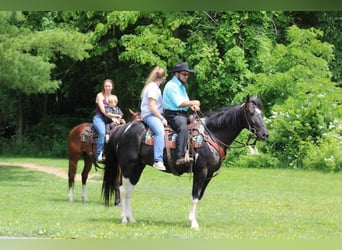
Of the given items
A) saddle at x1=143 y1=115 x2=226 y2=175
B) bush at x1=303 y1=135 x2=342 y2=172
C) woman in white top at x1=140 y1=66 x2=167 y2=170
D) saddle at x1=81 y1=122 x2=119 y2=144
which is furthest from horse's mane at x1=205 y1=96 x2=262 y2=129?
bush at x1=303 y1=135 x2=342 y2=172

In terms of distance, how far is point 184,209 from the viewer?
409 inches

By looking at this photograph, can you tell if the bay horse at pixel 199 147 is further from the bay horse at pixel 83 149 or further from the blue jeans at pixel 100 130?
the bay horse at pixel 83 149

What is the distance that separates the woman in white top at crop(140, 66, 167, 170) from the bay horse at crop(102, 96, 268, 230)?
14cm

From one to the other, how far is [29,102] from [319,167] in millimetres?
16211

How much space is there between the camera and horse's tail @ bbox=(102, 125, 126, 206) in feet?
28.5

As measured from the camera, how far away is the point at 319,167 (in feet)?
60.5

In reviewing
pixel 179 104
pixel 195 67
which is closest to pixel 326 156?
pixel 195 67

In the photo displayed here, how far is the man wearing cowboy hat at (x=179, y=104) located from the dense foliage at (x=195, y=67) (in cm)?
818

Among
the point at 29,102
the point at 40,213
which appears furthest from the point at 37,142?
the point at 40,213

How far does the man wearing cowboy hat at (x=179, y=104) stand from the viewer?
789 cm

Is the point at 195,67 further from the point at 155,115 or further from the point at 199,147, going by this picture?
the point at 199,147

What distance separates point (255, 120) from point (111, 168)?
2053mm

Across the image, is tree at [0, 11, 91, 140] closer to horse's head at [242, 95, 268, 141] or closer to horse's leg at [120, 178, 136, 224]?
horse's leg at [120, 178, 136, 224]

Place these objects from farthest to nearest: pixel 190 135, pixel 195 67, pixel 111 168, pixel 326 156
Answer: pixel 195 67
pixel 326 156
pixel 111 168
pixel 190 135
